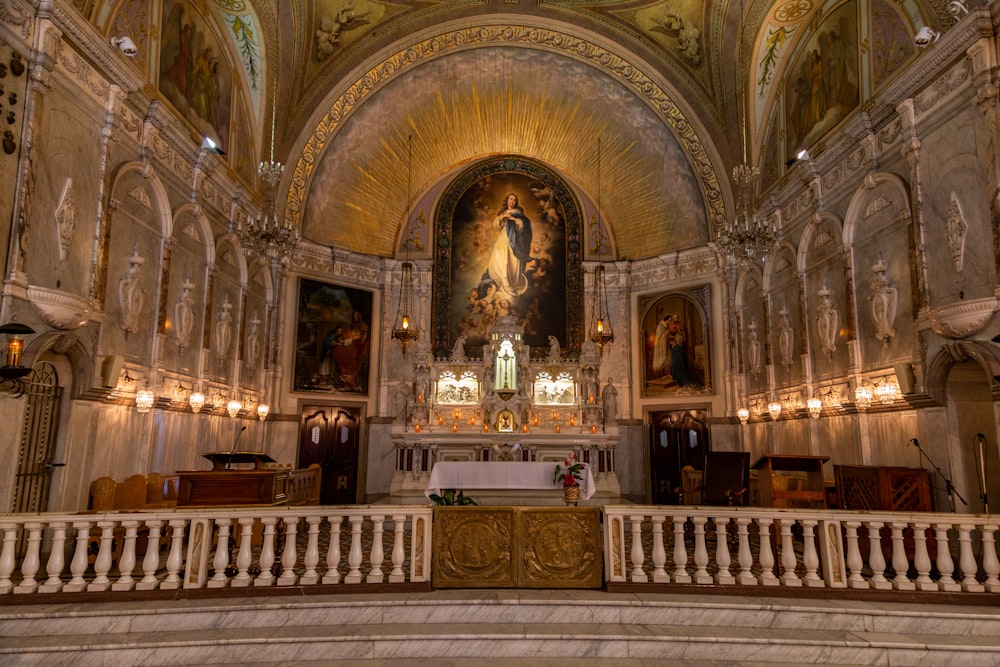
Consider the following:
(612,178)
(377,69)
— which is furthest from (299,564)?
(612,178)

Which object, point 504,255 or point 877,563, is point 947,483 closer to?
point 877,563

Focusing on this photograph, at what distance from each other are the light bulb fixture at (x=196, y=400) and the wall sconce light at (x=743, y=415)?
1152 cm

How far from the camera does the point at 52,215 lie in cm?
865

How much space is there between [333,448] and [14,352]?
32.9 ft

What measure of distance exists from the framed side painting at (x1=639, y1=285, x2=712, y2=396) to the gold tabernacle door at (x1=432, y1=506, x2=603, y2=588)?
10.6 meters

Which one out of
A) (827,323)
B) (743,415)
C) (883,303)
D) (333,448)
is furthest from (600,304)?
(883,303)

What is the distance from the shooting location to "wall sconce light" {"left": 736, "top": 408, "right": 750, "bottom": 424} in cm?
1519

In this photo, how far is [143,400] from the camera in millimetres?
10375

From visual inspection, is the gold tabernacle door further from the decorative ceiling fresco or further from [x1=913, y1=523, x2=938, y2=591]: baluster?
the decorative ceiling fresco

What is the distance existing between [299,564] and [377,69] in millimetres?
12977

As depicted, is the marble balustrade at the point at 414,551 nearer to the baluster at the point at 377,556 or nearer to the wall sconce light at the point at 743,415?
the baluster at the point at 377,556

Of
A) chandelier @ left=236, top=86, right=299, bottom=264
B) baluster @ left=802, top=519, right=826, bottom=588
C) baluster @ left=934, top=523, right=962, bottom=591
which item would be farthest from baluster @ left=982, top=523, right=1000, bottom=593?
chandelier @ left=236, top=86, right=299, bottom=264

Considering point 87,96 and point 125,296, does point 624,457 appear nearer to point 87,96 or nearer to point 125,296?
point 125,296

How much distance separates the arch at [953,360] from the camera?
8.24 metres
